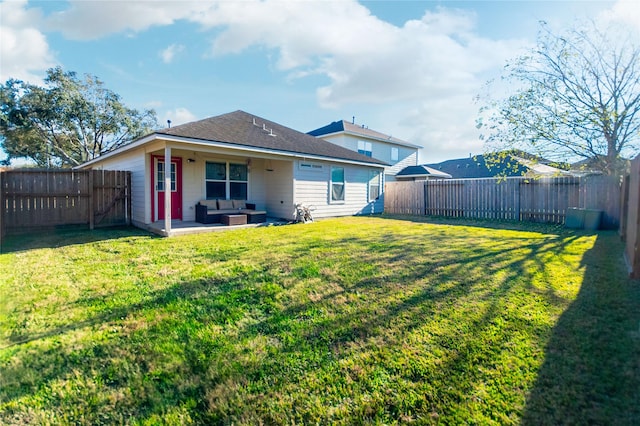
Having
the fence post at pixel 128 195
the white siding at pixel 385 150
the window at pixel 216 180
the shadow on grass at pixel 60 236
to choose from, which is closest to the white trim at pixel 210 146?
the fence post at pixel 128 195

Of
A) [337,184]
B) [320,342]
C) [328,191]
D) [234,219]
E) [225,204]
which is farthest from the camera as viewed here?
[337,184]

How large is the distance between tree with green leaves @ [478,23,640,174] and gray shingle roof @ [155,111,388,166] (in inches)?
243

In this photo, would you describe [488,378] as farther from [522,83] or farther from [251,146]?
[522,83]

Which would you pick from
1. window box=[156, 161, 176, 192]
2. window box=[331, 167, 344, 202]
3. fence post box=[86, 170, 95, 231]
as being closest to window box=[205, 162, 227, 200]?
window box=[156, 161, 176, 192]

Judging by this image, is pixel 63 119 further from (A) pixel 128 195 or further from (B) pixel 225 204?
(B) pixel 225 204

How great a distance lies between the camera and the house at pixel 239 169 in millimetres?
9430

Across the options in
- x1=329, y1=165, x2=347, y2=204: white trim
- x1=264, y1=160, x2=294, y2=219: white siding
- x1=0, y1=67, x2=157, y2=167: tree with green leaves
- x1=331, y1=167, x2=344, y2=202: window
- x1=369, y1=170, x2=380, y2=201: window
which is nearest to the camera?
x1=264, y1=160, x2=294, y2=219: white siding

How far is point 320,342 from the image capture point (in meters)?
2.65

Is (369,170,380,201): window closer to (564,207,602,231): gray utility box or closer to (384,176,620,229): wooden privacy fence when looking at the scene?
(384,176,620,229): wooden privacy fence

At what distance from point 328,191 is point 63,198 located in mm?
8750

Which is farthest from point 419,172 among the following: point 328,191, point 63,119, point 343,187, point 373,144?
point 63,119

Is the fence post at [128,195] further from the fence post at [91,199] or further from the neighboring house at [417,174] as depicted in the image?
the neighboring house at [417,174]

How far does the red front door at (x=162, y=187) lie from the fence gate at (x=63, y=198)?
1.09 m

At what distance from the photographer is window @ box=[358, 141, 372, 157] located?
23077mm
